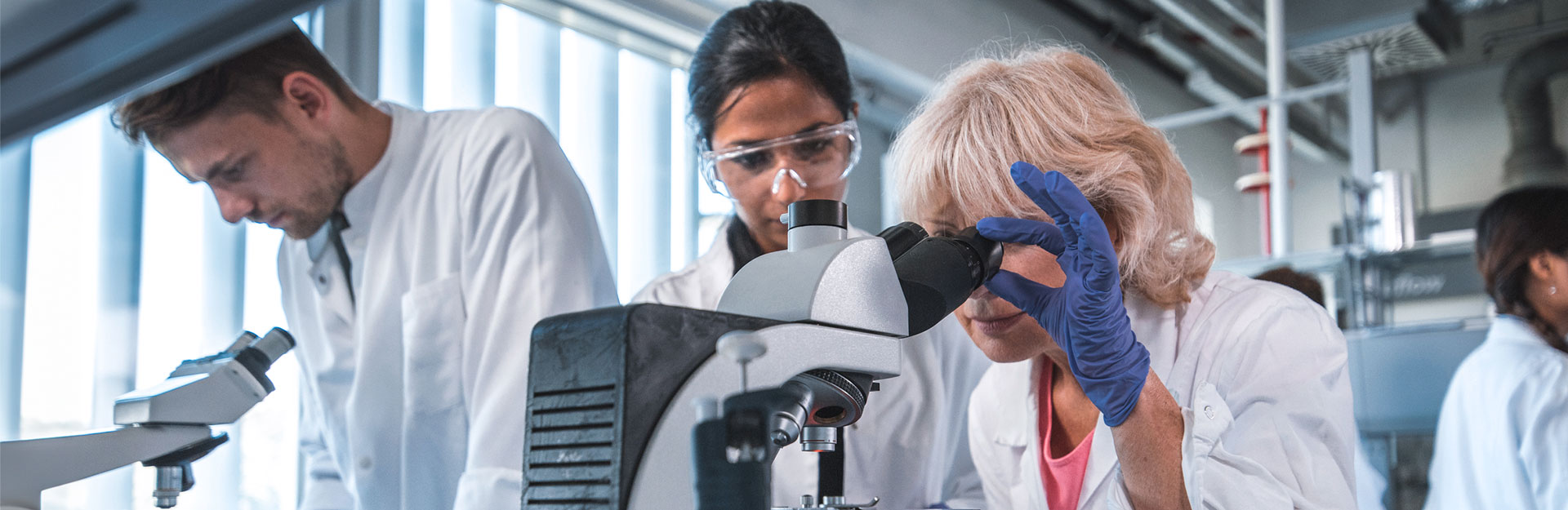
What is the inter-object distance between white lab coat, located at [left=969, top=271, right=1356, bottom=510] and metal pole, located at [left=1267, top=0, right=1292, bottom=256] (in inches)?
122

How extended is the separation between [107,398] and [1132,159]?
1978 millimetres

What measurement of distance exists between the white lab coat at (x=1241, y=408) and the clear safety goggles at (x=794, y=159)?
0.42m

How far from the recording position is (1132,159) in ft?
4.20

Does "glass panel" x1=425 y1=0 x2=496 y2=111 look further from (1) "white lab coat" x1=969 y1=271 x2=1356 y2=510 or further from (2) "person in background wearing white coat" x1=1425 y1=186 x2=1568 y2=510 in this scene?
(2) "person in background wearing white coat" x1=1425 y1=186 x2=1568 y2=510

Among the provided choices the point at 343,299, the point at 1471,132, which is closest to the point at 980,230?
the point at 343,299

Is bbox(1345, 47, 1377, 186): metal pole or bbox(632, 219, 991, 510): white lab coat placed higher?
bbox(1345, 47, 1377, 186): metal pole

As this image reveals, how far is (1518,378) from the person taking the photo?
2.66m

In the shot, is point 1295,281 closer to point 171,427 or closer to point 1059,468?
point 1059,468

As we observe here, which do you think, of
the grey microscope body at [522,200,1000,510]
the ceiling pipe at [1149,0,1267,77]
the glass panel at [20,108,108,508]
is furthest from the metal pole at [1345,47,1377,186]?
the glass panel at [20,108,108,508]

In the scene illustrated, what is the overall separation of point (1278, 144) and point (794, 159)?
3.39 metres

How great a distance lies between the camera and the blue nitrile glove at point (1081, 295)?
3.32ft

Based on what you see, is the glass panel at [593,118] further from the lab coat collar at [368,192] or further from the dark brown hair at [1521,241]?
the dark brown hair at [1521,241]

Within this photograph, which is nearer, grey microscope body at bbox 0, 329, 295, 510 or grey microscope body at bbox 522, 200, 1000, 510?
grey microscope body at bbox 522, 200, 1000, 510

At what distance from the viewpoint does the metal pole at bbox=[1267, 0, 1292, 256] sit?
4219 millimetres
